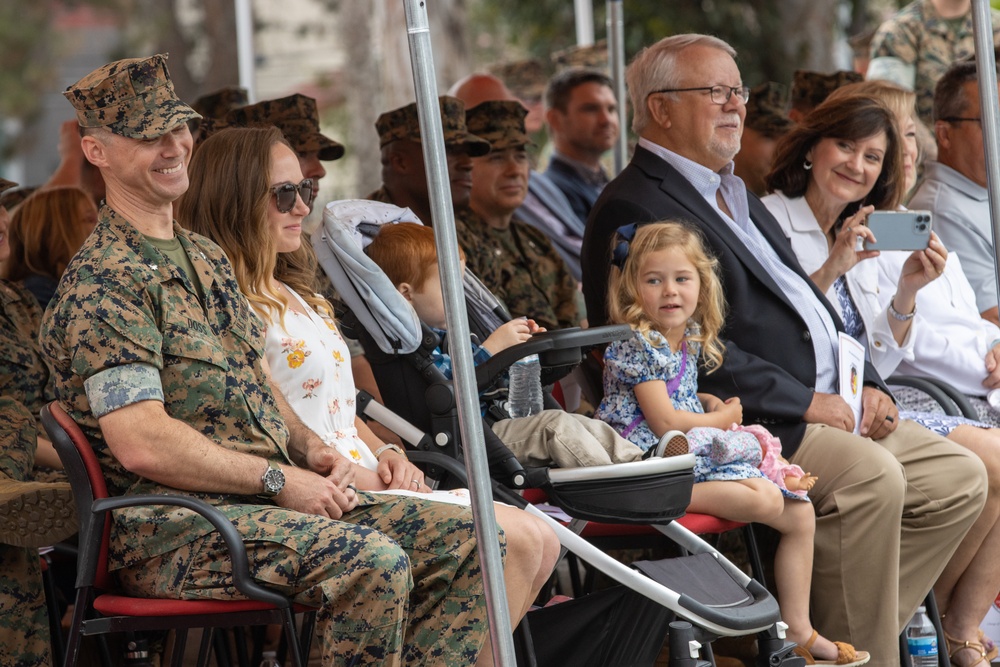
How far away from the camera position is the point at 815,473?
4.14 m

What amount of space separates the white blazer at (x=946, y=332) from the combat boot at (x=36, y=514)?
2810mm

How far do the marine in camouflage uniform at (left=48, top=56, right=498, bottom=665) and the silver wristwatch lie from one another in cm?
2

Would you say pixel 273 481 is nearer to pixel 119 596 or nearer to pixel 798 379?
pixel 119 596

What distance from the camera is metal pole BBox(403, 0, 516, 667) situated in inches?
108

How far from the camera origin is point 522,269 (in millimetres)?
5531

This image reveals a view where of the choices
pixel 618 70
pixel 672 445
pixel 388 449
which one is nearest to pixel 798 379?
pixel 672 445

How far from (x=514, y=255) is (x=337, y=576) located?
2.79 m

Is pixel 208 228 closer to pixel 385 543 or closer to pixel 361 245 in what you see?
pixel 361 245

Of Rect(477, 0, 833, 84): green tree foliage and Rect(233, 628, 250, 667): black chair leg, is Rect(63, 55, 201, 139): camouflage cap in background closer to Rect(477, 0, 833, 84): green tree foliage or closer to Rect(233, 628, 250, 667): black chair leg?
Rect(233, 628, 250, 667): black chair leg

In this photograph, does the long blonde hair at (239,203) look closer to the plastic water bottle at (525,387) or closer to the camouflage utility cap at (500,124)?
the plastic water bottle at (525,387)

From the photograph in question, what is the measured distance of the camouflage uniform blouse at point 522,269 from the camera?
5.25m

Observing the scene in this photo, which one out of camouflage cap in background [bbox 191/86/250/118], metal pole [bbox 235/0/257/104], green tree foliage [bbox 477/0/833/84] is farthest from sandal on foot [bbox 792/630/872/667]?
green tree foliage [bbox 477/0/833/84]

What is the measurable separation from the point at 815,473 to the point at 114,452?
2077 mm

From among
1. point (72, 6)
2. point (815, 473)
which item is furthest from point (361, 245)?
point (72, 6)
